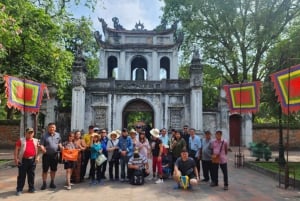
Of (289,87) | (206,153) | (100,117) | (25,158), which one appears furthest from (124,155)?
(100,117)

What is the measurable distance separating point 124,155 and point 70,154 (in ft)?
5.50

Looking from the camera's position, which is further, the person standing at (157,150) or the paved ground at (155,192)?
the person standing at (157,150)

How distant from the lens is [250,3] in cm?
2534

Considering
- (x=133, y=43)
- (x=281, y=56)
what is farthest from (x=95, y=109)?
(x=281, y=56)

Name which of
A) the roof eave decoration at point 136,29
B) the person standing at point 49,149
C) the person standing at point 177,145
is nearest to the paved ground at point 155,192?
the person standing at point 49,149

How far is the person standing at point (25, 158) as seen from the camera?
8.54 m

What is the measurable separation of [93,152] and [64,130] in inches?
554

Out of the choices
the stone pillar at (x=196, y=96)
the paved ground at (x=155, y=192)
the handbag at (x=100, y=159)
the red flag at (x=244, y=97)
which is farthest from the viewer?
the stone pillar at (x=196, y=96)

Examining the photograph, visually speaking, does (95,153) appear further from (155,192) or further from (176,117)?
(176,117)

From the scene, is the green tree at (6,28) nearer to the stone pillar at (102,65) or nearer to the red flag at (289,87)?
the red flag at (289,87)

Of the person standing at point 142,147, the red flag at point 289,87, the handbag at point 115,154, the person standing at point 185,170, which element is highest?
the red flag at point 289,87

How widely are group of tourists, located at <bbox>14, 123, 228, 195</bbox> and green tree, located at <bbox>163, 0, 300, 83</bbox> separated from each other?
15515 millimetres

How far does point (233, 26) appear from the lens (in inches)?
1007

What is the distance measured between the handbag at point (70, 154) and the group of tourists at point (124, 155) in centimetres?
3
